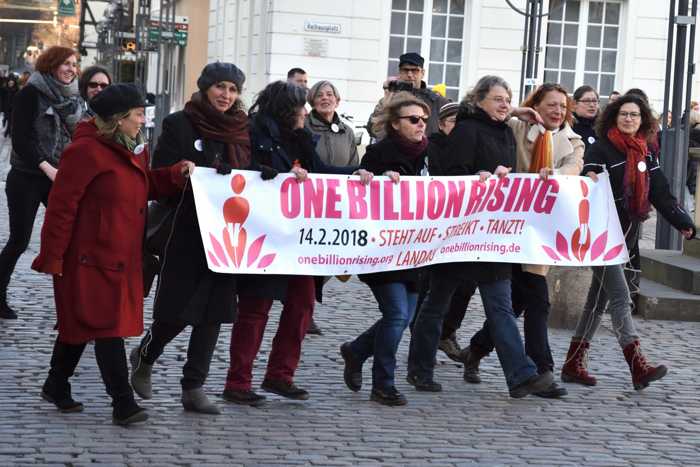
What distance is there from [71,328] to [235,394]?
1.11 meters

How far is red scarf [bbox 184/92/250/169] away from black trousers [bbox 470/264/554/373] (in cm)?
210

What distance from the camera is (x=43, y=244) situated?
25.7ft

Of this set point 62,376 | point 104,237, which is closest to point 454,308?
point 62,376

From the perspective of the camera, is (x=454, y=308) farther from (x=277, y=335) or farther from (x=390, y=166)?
(x=277, y=335)

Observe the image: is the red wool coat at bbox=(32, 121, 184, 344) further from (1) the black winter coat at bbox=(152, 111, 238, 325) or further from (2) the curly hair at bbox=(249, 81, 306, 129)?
(2) the curly hair at bbox=(249, 81, 306, 129)

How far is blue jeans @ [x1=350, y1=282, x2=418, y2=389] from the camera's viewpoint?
29.1 ft

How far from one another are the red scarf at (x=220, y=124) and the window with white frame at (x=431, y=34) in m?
24.9

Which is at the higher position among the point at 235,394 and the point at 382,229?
the point at 382,229

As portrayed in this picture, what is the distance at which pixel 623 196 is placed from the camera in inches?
395

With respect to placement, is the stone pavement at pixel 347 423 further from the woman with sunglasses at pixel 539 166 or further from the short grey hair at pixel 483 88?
the short grey hair at pixel 483 88

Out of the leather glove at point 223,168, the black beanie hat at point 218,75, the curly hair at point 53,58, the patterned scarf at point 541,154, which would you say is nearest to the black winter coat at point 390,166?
the patterned scarf at point 541,154

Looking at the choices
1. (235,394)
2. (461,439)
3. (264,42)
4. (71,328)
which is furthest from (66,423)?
(264,42)

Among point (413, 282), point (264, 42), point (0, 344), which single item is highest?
point (264, 42)

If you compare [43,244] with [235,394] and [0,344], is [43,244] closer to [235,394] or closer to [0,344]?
[235,394]
